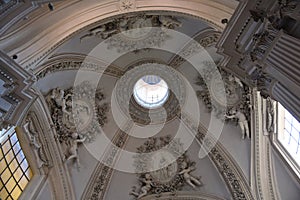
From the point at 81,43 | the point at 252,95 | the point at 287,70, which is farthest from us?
the point at 252,95

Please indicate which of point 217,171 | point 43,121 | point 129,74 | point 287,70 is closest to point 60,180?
point 43,121

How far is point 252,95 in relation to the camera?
36.8 ft

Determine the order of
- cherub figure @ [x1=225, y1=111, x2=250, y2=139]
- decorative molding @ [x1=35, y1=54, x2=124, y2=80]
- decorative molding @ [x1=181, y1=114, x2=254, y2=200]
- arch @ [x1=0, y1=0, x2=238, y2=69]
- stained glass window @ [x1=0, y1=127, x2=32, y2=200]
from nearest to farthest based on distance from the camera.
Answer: arch @ [x1=0, y1=0, x2=238, y2=69], stained glass window @ [x1=0, y1=127, x2=32, y2=200], decorative molding @ [x1=35, y1=54, x2=124, y2=80], cherub figure @ [x1=225, y1=111, x2=250, y2=139], decorative molding @ [x1=181, y1=114, x2=254, y2=200]

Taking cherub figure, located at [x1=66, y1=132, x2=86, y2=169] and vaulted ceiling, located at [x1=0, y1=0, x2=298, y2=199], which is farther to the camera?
cherub figure, located at [x1=66, y1=132, x2=86, y2=169]

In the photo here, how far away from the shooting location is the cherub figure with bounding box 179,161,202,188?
13.4 m

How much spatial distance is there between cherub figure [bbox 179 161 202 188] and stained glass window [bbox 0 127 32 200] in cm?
555

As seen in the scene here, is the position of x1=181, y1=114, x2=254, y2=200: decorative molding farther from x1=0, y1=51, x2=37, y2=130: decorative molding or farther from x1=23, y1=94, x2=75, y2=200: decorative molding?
x1=0, y1=51, x2=37, y2=130: decorative molding

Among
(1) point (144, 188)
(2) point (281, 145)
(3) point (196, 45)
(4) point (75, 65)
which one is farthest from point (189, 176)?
(4) point (75, 65)

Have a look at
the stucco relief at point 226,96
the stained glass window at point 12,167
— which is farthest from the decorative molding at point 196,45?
the stained glass window at point 12,167

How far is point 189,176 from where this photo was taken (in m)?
13.5

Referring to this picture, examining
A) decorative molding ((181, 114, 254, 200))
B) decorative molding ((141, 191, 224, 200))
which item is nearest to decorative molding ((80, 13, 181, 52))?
decorative molding ((181, 114, 254, 200))

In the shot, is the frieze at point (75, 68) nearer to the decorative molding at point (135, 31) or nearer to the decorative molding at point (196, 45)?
the decorative molding at point (135, 31)

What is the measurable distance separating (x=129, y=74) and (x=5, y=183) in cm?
588

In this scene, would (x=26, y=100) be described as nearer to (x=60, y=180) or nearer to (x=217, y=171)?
(x=60, y=180)
